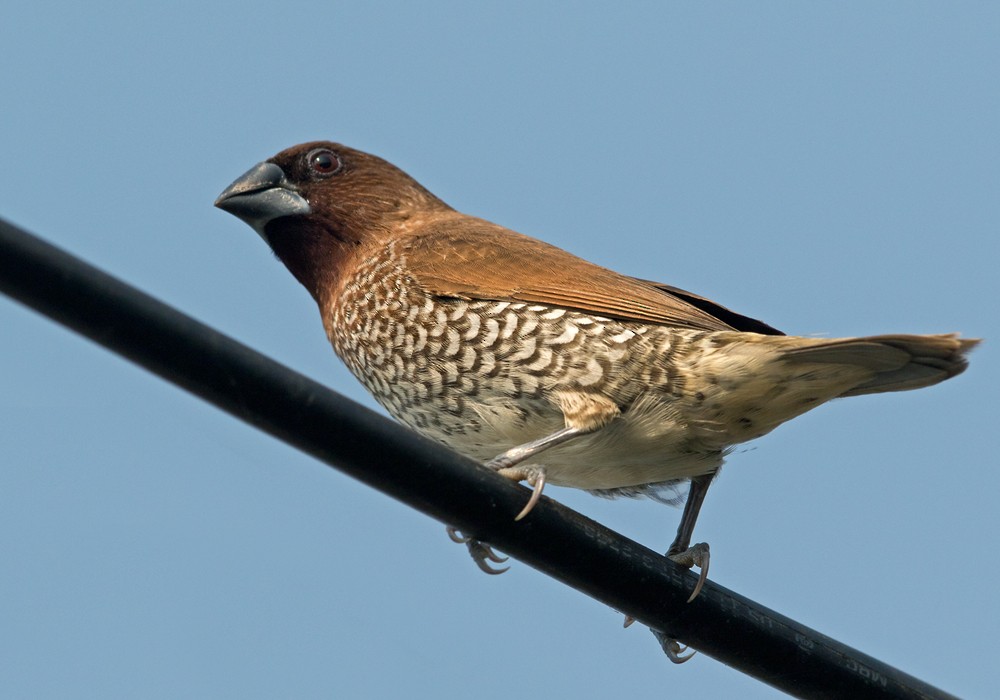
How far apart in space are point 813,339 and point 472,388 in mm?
1388

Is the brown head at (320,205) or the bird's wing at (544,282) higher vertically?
the brown head at (320,205)

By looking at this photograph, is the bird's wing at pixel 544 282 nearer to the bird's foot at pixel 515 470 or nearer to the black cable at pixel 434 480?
the bird's foot at pixel 515 470

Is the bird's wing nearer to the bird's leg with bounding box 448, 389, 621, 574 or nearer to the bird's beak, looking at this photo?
the bird's leg with bounding box 448, 389, 621, 574

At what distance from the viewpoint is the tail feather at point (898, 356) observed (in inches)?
196

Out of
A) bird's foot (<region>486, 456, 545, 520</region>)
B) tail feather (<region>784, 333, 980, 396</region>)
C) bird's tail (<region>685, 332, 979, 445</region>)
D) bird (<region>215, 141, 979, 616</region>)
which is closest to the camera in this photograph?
bird's foot (<region>486, 456, 545, 520</region>)

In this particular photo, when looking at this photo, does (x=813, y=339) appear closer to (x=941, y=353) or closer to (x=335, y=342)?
(x=941, y=353)

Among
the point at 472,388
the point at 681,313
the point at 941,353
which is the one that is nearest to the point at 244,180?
the point at 472,388

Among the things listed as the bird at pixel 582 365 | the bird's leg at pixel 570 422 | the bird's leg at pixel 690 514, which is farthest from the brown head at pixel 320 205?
the bird's leg at pixel 690 514

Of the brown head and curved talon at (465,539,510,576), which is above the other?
the brown head

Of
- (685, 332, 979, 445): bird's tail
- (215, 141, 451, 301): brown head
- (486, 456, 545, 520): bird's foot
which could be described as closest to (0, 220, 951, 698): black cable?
(486, 456, 545, 520): bird's foot

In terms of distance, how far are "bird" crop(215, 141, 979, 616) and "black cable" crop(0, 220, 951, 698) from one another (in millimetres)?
837

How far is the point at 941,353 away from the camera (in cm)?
503

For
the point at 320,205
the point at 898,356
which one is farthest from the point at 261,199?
the point at 898,356

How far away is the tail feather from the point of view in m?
4.98
